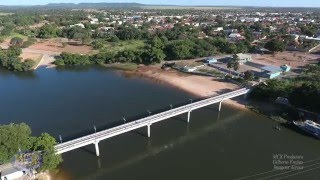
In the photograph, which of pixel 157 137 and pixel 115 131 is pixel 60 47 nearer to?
pixel 157 137

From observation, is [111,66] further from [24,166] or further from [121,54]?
[24,166]


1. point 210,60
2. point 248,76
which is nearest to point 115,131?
point 248,76

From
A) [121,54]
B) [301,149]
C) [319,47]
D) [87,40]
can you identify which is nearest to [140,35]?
[87,40]

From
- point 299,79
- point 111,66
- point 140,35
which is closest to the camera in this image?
point 299,79

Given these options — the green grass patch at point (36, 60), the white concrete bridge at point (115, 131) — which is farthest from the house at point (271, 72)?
the green grass patch at point (36, 60)

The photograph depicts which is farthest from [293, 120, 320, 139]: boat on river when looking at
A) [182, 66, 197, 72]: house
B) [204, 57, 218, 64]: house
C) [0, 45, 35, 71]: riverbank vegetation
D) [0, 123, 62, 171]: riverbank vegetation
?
[0, 45, 35, 71]: riverbank vegetation

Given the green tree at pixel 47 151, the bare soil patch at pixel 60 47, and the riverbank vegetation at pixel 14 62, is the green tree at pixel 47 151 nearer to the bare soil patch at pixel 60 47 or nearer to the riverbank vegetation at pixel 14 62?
the riverbank vegetation at pixel 14 62

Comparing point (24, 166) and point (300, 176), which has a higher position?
point (24, 166)
